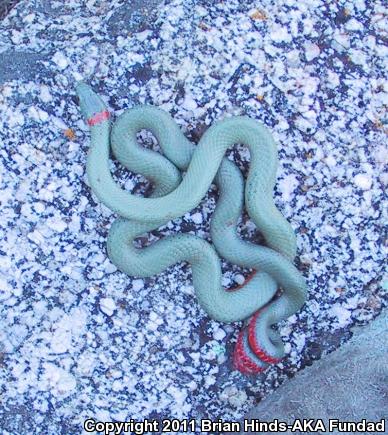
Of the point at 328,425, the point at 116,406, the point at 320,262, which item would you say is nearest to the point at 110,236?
the point at 116,406

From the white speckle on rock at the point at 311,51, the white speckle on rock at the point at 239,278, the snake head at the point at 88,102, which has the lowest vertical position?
the white speckle on rock at the point at 239,278

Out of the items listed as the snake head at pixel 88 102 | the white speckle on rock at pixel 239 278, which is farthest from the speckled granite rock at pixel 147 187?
the snake head at pixel 88 102

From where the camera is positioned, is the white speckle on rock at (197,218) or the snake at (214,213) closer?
the snake at (214,213)

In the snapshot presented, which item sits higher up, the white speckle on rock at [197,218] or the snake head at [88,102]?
the snake head at [88,102]

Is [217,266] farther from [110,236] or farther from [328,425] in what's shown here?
[328,425]

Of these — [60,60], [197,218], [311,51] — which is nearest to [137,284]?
[197,218]

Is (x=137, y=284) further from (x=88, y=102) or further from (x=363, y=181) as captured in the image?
(x=363, y=181)

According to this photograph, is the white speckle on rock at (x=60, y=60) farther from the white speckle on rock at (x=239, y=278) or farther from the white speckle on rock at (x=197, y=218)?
the white speckle on rock at (x=239, y=278)
